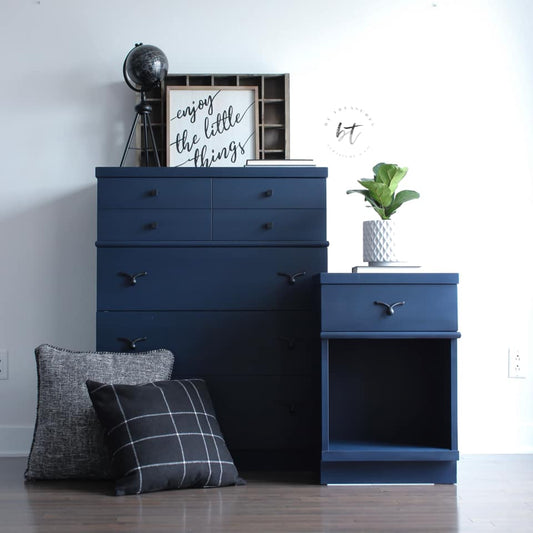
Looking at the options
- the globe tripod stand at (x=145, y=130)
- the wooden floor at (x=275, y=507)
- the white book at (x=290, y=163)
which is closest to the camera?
the wooden floor at (x=275, y=507)

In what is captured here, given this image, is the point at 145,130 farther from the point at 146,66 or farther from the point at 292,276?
the point at 292,276

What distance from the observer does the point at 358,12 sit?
2.94 metres

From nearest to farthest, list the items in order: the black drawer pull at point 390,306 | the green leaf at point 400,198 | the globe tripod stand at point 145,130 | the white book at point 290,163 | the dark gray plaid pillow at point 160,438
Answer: the dark gray plaid pillow at point 160,438
the black drawer pull at point 390,306
the green leaf at point 400,198
the white book at point 290,163
the globe tripod stand at point 145,130

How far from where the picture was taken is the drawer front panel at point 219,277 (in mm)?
2541

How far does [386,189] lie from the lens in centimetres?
249

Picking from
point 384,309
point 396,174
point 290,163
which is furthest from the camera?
point 290,163

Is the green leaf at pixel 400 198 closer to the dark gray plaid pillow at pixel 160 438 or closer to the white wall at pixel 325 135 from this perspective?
the white wall at pixel 325 135

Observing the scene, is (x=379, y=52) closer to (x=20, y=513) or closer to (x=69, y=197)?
(x=69, y=197)

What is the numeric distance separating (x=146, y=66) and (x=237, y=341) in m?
1.03

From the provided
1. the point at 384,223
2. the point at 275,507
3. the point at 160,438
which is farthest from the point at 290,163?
the point at 275,507

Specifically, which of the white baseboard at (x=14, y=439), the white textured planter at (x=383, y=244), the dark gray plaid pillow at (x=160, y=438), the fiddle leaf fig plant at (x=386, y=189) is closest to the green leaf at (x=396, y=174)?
the fiddle leaf fig plant at (x=386, y=189)

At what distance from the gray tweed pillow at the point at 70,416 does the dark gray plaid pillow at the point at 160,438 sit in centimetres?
9

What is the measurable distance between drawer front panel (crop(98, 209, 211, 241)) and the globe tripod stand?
265 mm

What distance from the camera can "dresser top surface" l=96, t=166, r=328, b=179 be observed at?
254 cm
